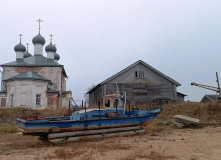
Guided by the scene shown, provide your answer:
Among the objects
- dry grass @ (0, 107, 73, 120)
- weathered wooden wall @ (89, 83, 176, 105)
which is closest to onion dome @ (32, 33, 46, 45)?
dry grass @ (0, 107, 73, 120)

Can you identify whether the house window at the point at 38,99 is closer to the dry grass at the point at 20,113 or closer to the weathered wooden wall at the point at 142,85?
the dry grass at the point at 20,113

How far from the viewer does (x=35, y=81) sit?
2639 cm

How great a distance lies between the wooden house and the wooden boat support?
1265cm

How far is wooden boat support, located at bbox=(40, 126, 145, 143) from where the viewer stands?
10.1m

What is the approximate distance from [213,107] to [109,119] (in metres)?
10.8

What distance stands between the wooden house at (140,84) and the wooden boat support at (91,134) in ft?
41.5

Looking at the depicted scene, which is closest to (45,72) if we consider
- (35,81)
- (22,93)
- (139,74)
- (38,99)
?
(35,81)

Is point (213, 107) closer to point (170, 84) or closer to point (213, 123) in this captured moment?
point (213, 123)

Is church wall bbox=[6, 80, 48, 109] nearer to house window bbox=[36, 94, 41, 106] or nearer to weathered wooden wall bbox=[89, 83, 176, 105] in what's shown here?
house window bbox=[36, 94, 41, 106]

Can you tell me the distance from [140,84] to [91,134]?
1559 centimetres

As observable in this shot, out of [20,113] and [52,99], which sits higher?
[52,99]

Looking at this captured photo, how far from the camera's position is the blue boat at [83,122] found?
32.1 feet

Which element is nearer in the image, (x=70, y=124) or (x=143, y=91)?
(x=70, y=124)

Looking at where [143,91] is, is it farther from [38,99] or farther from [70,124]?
[70,124]
